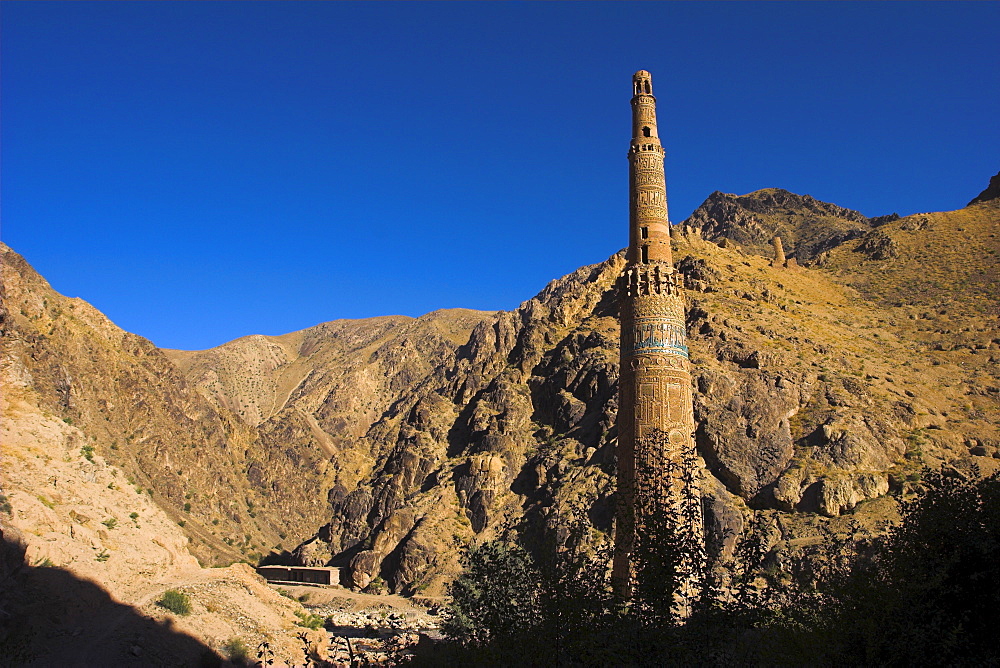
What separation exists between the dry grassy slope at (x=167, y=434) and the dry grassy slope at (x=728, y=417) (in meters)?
7.78

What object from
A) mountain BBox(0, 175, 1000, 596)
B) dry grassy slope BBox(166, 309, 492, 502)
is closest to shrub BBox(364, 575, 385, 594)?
mountain BBox(0, 175, 1000, 596)

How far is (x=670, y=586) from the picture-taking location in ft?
45.2

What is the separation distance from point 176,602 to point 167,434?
5249 centimetres

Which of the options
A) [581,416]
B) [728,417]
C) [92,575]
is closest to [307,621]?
[92,575]

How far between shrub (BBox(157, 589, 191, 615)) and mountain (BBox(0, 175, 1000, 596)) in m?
7.61

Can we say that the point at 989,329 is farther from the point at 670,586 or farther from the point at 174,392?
the point at 174,392

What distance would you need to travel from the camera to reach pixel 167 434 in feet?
250

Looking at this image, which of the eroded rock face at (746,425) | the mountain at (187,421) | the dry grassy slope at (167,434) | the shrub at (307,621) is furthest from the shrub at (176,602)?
the eroded rock face at (746,425)

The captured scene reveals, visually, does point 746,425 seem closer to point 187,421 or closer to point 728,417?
point 728,417

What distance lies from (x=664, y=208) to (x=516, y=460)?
3704 cm

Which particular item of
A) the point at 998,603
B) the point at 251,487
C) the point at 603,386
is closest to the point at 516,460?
the point at 603,386

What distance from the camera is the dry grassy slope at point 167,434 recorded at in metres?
59.7

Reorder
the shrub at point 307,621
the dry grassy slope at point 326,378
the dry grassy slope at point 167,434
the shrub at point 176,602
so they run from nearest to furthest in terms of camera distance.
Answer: the shrub at point 176,602
the shrub at point 307,621
the dry grassy slope at point 167,434
the dry grassy slope at point 326,378

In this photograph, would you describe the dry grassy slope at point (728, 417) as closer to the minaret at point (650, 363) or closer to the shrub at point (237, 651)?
the minaret at point (650, 363)
